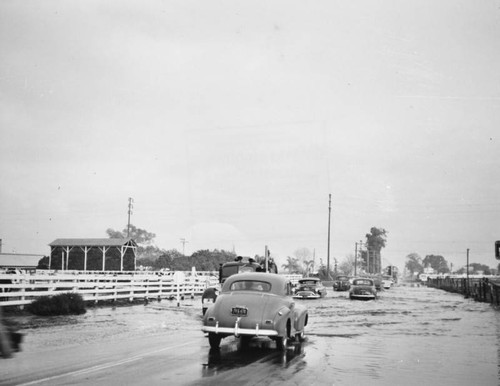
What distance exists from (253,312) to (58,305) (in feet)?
40.5

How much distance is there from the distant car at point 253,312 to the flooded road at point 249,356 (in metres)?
0.42

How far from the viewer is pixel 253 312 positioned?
12273 millimetres

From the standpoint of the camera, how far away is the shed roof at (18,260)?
66.1 m

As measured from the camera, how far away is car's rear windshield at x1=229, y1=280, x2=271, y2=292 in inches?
528

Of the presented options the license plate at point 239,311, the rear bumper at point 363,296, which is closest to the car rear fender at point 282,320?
the license plate at point 239,311

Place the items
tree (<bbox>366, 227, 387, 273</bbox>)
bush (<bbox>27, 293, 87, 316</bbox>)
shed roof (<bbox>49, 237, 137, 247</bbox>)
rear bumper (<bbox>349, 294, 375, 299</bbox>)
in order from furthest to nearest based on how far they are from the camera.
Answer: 1. tree (<bbox>366, 227, 387, 273</bbox>)
2. shed roof (<bbox>49, 237, 137, 247</bbox>)
3. rear bumper (<bbox>349, 294, 375, 299</bbox>)
4. bush (<bbox>27, 293, 87, 316</bbox>)

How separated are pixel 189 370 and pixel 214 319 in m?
2.72

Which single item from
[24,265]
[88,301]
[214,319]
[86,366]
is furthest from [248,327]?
[24,265]

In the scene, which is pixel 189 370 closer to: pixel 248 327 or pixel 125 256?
pixel 248 327

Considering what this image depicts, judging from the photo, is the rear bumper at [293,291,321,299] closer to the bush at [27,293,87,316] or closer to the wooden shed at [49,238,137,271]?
the bush at [27,293,87,316]

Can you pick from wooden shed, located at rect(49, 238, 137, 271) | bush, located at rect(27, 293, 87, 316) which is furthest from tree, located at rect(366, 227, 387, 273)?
bush, located at rect(27, 293, 87, 316)

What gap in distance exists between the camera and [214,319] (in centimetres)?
1237

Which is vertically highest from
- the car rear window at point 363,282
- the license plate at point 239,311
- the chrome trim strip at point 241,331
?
the license plate at point 239,311

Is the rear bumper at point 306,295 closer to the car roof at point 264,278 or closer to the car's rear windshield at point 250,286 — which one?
the car roof at point 264,278
